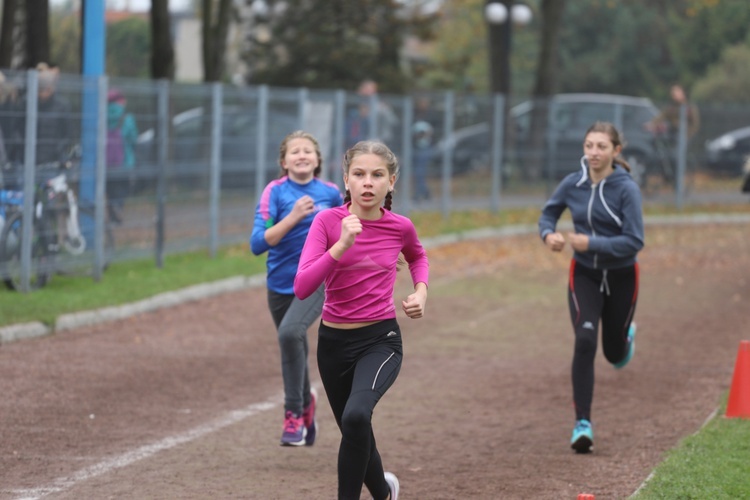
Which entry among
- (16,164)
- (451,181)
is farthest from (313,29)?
(16,164)

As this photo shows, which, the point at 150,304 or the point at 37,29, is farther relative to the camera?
the point at 37,29

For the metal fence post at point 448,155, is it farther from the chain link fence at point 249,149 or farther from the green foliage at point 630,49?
the green foliage at point 630,49

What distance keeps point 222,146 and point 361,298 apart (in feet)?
40.7

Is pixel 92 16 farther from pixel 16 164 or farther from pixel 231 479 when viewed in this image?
pixel 231 479

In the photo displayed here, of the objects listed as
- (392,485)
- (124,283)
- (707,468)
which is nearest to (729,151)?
(124,283)

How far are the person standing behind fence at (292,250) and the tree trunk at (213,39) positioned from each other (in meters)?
23.9

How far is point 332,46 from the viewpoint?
3966 cm

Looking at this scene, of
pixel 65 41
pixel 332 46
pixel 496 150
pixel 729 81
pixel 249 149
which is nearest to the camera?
pixel 249 149

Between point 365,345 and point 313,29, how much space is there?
113 ft

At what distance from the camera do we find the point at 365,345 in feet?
20.2

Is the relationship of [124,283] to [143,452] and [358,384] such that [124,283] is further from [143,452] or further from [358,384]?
[358,384]

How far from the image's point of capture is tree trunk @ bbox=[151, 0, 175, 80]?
26.2 m

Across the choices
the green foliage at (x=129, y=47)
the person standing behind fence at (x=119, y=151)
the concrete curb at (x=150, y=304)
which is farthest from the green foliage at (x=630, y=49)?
the person standing behind fence at (x=119, y=151)

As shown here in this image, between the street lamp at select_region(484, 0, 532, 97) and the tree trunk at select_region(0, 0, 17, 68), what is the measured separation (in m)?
13.0
